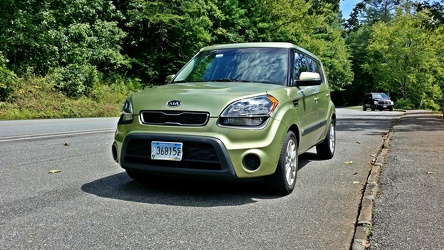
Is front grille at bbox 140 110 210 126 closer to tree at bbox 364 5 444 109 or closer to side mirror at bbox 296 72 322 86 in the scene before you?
side mirror at bbox 296 72 322 86

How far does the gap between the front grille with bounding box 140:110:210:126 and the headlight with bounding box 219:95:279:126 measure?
197 millimetres

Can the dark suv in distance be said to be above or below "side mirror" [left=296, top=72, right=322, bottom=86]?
below

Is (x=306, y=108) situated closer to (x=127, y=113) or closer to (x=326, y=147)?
(x=326, y=147)

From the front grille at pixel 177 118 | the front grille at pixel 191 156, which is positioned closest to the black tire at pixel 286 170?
the front grille at pixel 191 156

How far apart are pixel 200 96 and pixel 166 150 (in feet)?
2.11

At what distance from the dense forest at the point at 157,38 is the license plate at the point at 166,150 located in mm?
14578

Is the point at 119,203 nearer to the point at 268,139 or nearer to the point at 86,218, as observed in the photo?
the point at 86,218

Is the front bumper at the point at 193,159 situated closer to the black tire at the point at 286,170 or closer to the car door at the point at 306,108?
the black tire at the point at 286,170

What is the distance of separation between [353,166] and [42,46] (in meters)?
17.6

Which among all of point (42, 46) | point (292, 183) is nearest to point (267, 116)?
point (292, 183)

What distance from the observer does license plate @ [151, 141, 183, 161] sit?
4012mm

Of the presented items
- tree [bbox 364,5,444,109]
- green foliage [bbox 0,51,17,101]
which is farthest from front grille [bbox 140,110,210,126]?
tree [bbox 364,5,444,109]

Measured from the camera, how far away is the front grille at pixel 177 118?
13.3ft

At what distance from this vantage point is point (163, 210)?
3.80 metres
